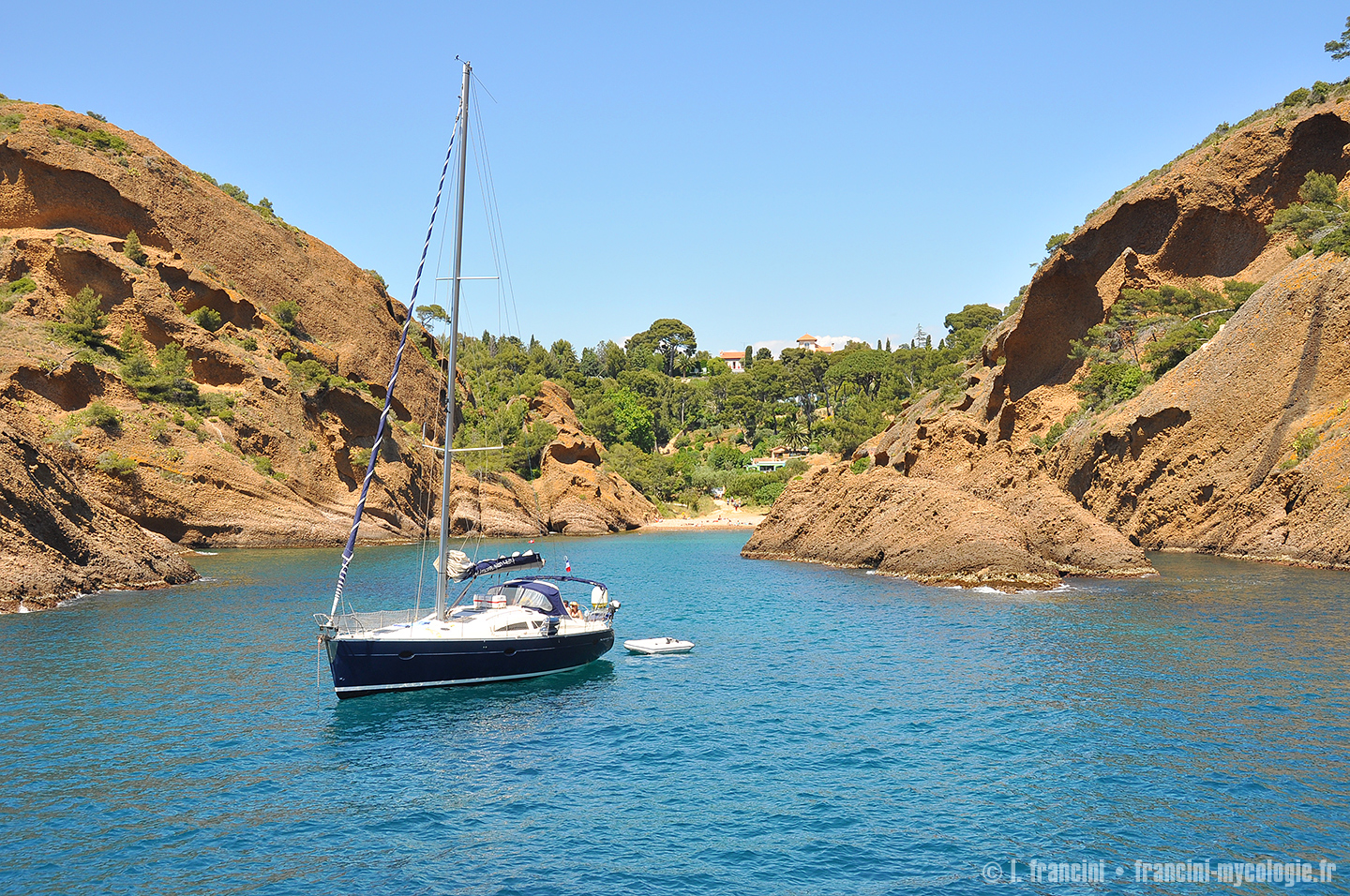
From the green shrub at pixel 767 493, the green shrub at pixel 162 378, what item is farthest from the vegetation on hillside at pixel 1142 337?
the green shrub at pixel 162 378

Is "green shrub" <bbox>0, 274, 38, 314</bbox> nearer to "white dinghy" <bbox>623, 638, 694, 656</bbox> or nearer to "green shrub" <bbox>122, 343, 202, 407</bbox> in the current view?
"green shrub" <bbox>122, 343, 202, 407</bbox>

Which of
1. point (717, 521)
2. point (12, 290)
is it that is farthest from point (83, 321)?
point (717, 521)

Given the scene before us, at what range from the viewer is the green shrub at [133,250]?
77.3 metres

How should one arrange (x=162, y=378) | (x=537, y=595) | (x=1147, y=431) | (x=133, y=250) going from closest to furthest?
(x=537, y=595)
(x=1147, y=431)
(x=162, y=378)
(x=133, y=250)

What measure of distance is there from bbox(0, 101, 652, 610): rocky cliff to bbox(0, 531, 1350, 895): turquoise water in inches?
861

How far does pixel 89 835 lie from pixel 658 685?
15624mm

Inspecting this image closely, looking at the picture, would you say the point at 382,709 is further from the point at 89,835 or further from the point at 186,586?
the point at 186,586

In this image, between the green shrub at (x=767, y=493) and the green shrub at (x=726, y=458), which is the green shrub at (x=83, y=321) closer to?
the green shrub at (x=767, y=493)

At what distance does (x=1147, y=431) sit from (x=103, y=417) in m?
73.7

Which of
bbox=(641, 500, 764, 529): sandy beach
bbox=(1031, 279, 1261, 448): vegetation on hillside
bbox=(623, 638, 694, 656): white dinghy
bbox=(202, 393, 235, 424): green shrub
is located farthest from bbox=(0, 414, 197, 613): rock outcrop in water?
bbox=(641, 500, 764, 529): sandy beach

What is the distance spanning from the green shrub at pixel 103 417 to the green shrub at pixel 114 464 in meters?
2.94

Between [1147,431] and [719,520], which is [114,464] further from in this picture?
[719,520]

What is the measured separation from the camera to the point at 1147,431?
60156 mm

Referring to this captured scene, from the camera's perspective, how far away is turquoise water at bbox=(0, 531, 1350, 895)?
14664 mm
